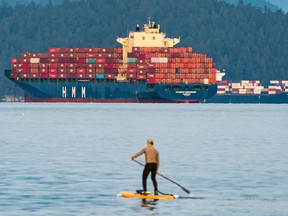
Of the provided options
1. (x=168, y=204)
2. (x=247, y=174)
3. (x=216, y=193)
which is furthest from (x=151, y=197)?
(x=247, y=174)

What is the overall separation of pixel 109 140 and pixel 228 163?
979 inches

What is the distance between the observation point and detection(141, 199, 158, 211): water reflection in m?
34.3

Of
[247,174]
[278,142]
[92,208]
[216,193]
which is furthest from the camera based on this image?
[278,142]

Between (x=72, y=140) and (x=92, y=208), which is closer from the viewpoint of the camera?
(x=92, y=208)

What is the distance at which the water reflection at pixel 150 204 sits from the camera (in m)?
34.3

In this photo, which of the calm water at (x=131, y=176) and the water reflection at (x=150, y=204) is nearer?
the water reflection at (x=150, y=204)

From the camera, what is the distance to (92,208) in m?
34.2

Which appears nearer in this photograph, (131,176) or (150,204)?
(150,204)

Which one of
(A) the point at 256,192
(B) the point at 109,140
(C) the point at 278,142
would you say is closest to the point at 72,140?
(B) the point at 109,140

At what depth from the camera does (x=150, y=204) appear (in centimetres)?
3503

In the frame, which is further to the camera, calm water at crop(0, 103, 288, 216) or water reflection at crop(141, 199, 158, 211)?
calm water at crop(0, 103, 288, 216)

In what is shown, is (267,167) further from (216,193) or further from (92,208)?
(92,208)

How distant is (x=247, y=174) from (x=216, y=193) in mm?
7626

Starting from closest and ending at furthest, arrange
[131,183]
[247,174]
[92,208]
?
[92,208]
[131,183]
[247,174]
